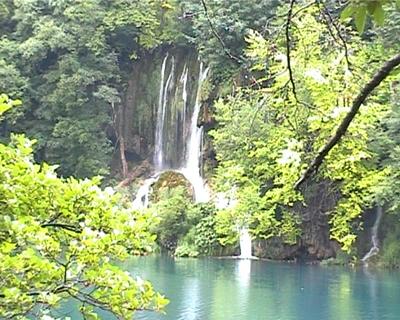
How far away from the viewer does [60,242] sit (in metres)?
2.68

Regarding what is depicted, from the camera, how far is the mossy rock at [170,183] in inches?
779

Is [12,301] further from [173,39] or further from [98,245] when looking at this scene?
[173,39]

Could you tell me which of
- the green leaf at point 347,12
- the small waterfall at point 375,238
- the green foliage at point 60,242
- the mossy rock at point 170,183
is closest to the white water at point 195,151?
the mossy rock at point 170,183

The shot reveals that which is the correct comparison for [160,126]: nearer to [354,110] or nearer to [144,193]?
[144,193]

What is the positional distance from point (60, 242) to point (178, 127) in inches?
736

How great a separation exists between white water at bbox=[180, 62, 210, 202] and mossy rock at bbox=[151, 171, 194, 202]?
0.25 meters

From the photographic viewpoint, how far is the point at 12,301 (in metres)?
2.21

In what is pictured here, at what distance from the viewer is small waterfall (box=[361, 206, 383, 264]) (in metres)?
16.5

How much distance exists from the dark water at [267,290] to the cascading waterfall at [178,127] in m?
4.52

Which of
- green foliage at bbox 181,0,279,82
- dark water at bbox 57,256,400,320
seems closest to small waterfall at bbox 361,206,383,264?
dark water at bbox 57,256,400,320

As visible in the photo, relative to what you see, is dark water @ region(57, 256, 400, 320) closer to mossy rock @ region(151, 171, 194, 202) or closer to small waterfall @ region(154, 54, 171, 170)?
mossy rock @ region(151, 171, 194, 202)

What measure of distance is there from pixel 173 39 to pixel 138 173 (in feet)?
14.5

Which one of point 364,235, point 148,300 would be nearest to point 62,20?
point 364,235

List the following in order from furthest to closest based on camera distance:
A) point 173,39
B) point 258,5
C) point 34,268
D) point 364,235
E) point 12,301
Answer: point 173,39, point 258,5, point 364,235, point 34,268, point 12,301
